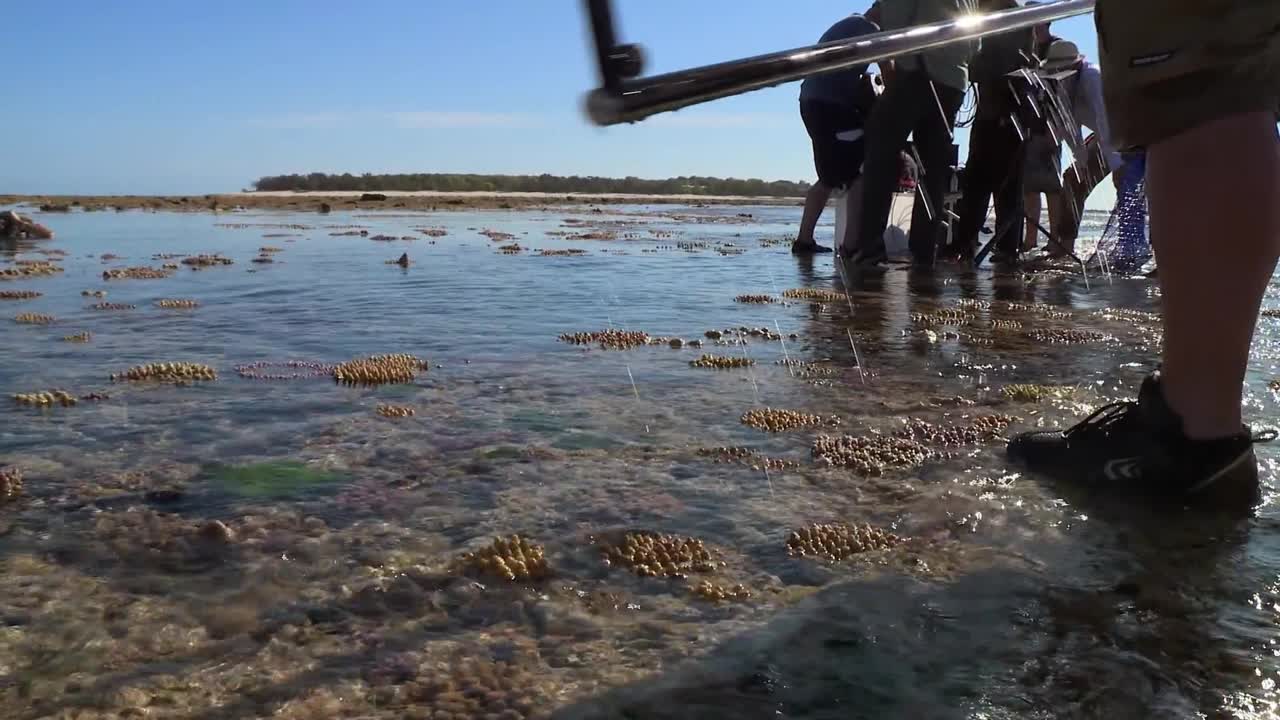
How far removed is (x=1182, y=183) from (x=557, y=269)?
10813 mm

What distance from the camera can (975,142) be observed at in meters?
12.4

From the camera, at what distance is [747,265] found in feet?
47.5

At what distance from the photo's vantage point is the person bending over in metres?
9.64

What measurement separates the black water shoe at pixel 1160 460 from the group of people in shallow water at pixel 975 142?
7292 millimetres

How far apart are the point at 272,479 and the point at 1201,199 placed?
3.25m

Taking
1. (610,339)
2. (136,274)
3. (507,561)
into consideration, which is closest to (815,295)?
(610,339)

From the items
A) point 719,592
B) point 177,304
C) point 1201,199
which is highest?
point 1201,199

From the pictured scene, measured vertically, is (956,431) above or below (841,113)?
below

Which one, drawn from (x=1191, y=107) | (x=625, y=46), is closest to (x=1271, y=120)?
(x=1191, y=107)

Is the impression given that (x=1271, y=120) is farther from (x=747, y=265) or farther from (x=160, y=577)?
(x=747, y=265)

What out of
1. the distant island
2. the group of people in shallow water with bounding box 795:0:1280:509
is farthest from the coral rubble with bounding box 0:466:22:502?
the distant island

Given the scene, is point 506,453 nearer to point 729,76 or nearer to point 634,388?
point 634,388

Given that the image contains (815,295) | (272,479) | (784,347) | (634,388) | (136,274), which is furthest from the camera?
(136,274)

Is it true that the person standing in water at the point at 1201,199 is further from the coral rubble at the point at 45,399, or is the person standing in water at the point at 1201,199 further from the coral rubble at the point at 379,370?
the coral rubble at the point at 45,399
